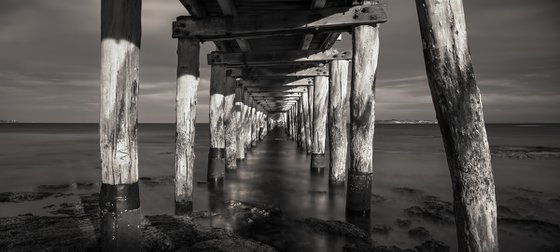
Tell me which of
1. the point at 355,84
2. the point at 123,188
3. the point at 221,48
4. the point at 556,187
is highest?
the point at 221,48

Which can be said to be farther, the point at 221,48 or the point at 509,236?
the point at 221,48

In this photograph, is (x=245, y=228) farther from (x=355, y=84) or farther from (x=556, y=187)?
(x=556, y=187)

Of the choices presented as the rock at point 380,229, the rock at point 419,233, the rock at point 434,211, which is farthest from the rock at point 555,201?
the rock at point 380,229

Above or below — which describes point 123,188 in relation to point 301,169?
above

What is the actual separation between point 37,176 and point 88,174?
56.0 inches

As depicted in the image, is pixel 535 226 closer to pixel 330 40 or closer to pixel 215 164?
pixel 330 40

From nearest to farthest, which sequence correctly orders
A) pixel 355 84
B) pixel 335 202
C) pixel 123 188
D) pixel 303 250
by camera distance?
pixel 123 188
pixel 303 250
pixel 355 84
pixel 335 202

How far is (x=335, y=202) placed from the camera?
19.9 ft

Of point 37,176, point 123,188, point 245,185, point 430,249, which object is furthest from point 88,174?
point 430,249

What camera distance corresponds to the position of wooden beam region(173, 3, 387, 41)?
15.0 ft

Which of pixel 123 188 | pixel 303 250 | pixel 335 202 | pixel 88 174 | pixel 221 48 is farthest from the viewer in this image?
pixel 88 174

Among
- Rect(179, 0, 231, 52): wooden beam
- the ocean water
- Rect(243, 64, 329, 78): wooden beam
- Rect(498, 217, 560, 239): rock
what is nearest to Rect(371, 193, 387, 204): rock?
the ocean water

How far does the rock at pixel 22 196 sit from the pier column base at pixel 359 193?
6391 millimetres

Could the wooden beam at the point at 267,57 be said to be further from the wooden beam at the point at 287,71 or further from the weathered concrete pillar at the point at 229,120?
the wooden beam at the point at 287,71
